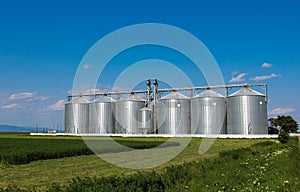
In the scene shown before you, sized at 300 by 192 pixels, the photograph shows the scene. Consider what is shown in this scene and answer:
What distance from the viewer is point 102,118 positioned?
95.0 metres

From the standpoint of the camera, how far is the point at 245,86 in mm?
82188

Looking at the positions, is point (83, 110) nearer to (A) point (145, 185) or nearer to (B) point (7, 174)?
(B) point (7, 174)

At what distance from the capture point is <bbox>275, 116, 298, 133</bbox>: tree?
→ 92.1 meters

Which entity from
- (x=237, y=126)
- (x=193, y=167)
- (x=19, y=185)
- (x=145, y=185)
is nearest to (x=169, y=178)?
(x=145, y=185)

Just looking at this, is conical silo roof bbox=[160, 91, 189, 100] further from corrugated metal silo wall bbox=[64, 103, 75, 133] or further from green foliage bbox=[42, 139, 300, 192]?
green foliage bbox=[42, 139, 300, 192]

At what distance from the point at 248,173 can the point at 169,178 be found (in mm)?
5158

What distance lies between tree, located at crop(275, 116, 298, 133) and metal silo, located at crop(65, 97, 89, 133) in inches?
2126

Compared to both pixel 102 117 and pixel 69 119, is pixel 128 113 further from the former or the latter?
pixel 69 119

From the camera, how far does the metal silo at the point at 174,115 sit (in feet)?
269

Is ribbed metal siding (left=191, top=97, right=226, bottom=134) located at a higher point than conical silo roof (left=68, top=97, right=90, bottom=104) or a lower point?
lower

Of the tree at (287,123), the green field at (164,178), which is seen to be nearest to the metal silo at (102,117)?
the tree at (287,123)

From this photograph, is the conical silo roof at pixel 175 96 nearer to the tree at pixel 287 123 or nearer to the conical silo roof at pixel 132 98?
the conical silo roof at pixel 132 98

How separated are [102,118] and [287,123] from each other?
5089 cm

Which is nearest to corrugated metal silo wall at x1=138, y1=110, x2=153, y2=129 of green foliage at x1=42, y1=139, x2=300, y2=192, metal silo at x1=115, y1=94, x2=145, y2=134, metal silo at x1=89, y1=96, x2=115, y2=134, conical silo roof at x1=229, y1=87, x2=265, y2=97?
metal silo at x1=115, y1=94, x2=145, y2=134
